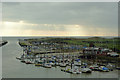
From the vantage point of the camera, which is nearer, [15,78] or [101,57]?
[15,78]

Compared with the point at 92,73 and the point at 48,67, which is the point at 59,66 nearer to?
the point at 48,67

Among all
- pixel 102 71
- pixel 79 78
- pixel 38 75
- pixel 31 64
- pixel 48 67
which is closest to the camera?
pixel 79 78

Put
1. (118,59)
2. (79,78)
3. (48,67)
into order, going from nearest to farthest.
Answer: (79,78)
(48,67)
(118,59)

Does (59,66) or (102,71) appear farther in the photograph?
(59,66)

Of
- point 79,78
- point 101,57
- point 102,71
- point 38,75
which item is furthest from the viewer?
Result: point 101,57

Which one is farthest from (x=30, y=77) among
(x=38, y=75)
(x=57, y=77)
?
(x=57, y=77)

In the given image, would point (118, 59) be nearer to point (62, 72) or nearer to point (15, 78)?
point (62, 72)

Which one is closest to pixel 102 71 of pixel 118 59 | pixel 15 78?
pixel 118 59

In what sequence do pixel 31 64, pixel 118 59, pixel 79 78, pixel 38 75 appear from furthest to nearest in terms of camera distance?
pixel 118 59, pixel 31 64, pixel 38 75, pixel 79 78
